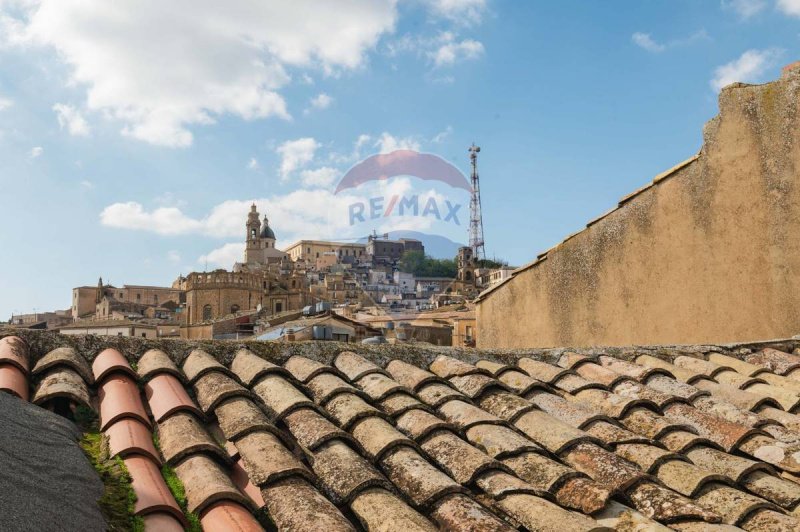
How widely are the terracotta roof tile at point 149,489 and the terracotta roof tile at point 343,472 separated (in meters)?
0.55

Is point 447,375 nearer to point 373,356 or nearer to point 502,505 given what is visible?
point 373,356

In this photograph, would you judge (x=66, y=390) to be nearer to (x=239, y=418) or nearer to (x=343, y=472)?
(x=239, y=418)

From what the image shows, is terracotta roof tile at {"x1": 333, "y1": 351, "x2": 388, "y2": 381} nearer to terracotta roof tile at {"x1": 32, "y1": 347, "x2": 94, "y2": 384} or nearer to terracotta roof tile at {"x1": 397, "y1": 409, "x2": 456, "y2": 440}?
terracotta roof tile at {"x1": 397, "y1": 409, "x2": 456, "y2": 440}

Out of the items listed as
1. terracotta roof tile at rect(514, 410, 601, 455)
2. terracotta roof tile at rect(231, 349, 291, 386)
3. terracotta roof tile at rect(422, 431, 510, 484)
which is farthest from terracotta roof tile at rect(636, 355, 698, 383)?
terracotta roof tile at rect(231, 349, 291, 386)

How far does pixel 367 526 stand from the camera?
7.73 ft

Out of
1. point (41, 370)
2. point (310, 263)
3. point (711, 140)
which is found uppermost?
point (310, 263)

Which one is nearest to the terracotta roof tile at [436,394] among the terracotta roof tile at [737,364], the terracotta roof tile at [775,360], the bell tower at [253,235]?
the terracotta roof tile at [737,364]

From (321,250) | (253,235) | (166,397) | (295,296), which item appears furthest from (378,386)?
(321,250)

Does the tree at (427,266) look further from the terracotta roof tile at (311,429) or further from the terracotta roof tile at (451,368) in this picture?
the terracotta roof tile at (311,429)

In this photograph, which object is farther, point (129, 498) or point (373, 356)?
point (373, 356)

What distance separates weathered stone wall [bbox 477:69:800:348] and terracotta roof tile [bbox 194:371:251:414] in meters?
4.87

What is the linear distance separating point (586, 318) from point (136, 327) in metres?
42.7

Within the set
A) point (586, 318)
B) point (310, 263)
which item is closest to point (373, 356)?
point (586, 318)

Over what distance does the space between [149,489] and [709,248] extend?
5872 mm
